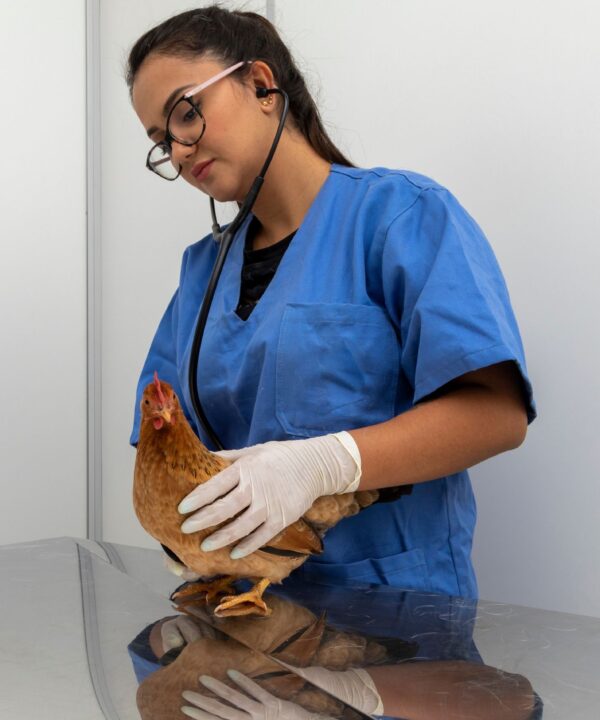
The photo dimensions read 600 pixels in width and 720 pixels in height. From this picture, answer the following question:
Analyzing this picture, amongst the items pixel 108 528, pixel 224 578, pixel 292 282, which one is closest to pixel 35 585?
pixel 224 578

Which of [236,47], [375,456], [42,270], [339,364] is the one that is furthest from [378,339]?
[42,270]

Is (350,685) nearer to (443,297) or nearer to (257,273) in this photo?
(443,297)

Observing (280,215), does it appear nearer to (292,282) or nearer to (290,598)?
(292,282)

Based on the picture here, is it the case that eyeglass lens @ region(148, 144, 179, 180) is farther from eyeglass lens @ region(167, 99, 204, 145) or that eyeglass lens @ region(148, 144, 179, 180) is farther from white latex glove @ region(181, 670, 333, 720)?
white latex glove @ region(181, 670, 333, 720)

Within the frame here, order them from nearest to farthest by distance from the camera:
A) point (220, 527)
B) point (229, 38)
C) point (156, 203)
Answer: point (220, 527)
point (229, 38)
point (156, 203)

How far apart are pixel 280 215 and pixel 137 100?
0.25 metres

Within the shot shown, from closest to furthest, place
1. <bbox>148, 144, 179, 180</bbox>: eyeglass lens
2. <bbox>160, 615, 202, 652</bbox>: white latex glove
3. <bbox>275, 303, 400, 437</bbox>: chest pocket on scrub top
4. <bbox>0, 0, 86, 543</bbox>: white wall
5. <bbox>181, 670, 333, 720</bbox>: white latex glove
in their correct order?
1. <bbox>181, 670, 333, 720</bbox>: white latex glove
2. <bbox>160, 615, 202, 652</bbox>: white latex glove
3. <bbox>275, 303, 400, 437</bbox>: chest pocket on scrub top
4. <bbox>148, 144, 179, 180</bbox>: eyeglass lens
5. <bbox>0, 0, 86, 543</bbox>: white wall

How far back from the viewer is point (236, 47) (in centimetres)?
110

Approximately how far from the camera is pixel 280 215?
1.16 metres

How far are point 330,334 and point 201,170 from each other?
298mm

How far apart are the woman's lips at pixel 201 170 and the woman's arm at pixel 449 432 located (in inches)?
16.4

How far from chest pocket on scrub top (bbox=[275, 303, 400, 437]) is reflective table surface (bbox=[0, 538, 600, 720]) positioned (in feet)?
0.67

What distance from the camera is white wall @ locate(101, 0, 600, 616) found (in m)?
1.15

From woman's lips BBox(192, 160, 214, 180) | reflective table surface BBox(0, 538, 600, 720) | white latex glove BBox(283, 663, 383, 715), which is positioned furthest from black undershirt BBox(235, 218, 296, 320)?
white latex glove BBox(283, 663, 383, 715)
